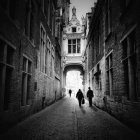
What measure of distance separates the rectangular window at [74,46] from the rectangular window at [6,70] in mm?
23365

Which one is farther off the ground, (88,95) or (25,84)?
(25,84)

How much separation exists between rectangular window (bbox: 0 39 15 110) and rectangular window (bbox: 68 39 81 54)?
23365 millimetres

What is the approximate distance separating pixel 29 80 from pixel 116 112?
4437mm

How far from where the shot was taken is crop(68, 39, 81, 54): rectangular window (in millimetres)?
29609

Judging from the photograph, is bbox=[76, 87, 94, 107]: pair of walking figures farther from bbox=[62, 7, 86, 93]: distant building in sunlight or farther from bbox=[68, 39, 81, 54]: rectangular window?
bbox=[68, 39, 81, 54]: rectangular window

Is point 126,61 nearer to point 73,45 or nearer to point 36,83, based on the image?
point 36,83

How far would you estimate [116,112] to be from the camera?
26.3ft

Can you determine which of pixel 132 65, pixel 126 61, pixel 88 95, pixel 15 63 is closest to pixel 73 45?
pixel 88 95

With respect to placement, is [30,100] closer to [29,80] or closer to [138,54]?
[29,80]

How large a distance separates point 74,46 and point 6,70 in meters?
24.0

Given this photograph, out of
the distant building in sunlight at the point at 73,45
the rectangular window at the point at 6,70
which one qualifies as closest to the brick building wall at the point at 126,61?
the rectangular window at the point at 6,70

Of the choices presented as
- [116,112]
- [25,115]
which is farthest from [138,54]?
[25,115]

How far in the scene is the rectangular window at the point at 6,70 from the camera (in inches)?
221

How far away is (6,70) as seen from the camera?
248 inches
